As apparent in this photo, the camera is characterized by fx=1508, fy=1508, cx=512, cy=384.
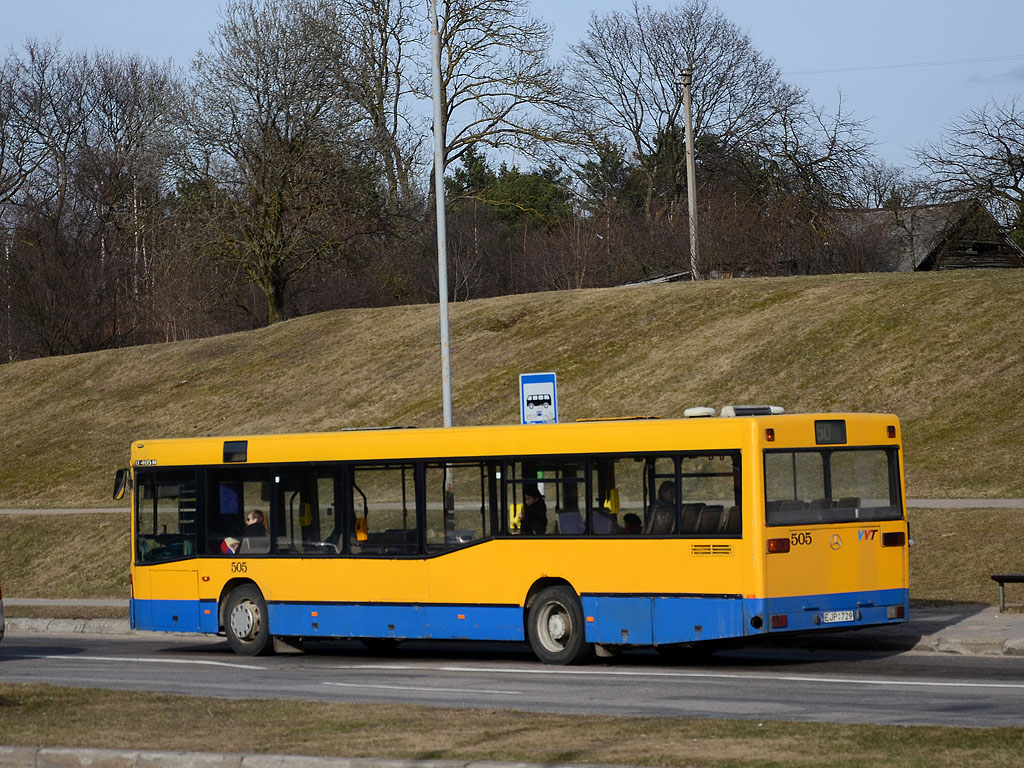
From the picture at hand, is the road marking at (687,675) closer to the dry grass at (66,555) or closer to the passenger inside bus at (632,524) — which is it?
the passenger inside bus at (632,524)

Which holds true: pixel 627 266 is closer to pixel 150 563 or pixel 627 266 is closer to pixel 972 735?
pixel 150 563

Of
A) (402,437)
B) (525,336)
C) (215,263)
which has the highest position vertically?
(215,263)

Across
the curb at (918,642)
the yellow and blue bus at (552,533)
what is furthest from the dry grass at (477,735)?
the curb at (918,642)

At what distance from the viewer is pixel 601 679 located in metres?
13.8

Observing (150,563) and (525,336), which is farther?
(525,336)

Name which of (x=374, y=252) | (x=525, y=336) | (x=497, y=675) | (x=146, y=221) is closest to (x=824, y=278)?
(x=525, y=336)

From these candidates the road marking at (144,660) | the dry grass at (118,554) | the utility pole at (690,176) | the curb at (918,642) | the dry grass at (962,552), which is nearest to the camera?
the curb at (918,642)

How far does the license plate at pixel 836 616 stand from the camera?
47.7 feet

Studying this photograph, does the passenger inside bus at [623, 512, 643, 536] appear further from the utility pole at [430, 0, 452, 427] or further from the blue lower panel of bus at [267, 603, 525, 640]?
the utility pole at [430, 0, 452, 427]

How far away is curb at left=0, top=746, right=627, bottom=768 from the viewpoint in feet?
27.2

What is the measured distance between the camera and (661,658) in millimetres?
16188

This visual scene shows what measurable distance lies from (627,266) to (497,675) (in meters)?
47.6

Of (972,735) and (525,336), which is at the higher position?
(525,336)

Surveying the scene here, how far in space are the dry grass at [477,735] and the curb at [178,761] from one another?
235 millimetres
